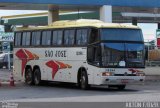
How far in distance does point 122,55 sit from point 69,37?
11.3 feet

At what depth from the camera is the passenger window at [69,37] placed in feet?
89.7

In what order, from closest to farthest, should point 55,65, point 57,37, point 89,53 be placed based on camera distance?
point 89,53 → point 57,37 → point 55,65

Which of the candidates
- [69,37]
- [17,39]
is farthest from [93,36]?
[17,39]

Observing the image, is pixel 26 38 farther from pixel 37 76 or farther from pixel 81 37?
pixel 81 37

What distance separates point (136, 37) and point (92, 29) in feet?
6.98

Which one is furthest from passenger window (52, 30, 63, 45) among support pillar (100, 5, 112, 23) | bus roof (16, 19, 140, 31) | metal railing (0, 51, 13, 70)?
metal railing (0, 51, 13, 70)

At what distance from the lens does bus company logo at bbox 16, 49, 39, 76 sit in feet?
101

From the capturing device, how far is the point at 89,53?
25.9 metres

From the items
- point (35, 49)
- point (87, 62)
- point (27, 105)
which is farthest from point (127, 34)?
point (27, 105)

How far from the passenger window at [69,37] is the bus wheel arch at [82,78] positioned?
61.9 inches

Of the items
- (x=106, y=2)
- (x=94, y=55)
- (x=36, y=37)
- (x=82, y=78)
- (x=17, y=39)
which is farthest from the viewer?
(x=106, y=2)

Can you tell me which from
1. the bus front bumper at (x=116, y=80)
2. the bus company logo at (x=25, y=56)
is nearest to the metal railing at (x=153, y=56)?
the bus company logo at (x=25, y=56)

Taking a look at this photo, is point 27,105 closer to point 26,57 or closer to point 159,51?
point 26,57

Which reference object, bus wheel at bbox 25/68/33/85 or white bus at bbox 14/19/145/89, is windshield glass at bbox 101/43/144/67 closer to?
white bus at bbox 14/19/145/89
